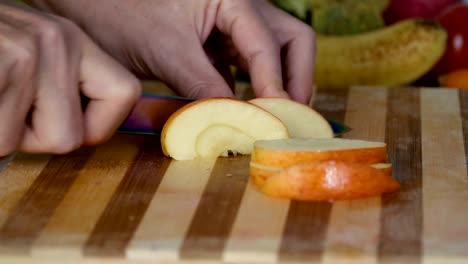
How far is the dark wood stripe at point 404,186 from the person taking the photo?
1343mm

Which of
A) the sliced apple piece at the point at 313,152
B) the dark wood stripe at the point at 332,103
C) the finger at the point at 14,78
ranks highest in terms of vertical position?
the finger at the point at 14,78

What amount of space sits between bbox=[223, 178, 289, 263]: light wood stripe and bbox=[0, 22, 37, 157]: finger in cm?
37

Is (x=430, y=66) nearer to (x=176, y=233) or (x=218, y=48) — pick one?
(x=218, y=48)

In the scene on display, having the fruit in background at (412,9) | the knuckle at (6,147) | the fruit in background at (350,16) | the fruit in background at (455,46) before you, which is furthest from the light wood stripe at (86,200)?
the fruit in background at (412,9)

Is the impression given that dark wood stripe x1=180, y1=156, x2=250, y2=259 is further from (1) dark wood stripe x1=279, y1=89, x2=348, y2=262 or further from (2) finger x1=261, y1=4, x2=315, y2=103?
(2) finger x1=261, y1=4, x2=315, y2=103

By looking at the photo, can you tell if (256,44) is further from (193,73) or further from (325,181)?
(325,181)

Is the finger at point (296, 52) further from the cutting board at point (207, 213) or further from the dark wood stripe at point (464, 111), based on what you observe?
the dark wood stripe at point (464, 111)

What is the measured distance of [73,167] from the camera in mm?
1707

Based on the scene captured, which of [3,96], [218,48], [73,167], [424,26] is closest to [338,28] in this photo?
[424,26]

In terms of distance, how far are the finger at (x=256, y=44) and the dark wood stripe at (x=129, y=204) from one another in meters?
0.23

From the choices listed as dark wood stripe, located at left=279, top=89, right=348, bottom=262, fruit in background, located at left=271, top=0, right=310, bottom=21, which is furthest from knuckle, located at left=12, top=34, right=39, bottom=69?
fruit in background, located at left=271, top=0, right=310, bottom=21

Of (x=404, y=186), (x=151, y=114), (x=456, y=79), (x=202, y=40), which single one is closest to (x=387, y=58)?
(x=456, y=79)

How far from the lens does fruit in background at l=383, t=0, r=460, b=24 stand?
2725mm

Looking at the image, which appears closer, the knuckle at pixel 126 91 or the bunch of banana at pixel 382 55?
the knuckle at pixel 126 91
